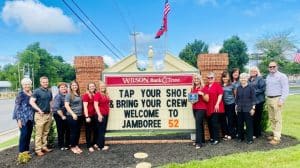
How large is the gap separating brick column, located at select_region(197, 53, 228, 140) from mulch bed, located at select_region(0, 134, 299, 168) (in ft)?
3.74

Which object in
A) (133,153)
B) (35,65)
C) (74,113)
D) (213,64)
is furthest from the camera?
(35,65)

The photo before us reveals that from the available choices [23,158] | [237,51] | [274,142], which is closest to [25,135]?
[23,158]

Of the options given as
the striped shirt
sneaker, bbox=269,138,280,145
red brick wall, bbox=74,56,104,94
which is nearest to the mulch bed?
sneaker, bbox=269,138,280,145

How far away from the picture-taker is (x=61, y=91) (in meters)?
8.70

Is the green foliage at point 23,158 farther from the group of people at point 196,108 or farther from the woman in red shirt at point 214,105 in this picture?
the woman in red shirt at point 214,105

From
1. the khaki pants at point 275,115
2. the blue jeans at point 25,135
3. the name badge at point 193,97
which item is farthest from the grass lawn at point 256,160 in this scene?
the blue jeans at point 25,135

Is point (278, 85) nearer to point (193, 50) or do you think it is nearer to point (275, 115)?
point (275, 115)

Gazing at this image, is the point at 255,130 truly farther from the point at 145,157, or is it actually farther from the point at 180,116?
the point at 145,157

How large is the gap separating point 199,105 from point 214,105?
1.18ft

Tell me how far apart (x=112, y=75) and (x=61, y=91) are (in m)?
1.39

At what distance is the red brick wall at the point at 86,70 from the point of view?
938cm

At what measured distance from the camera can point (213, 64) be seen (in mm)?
9500

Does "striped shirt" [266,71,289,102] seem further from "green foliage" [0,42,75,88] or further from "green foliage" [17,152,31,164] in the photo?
"green foliage" [0,42,75,88]

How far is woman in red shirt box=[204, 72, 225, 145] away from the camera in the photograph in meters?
8.96
